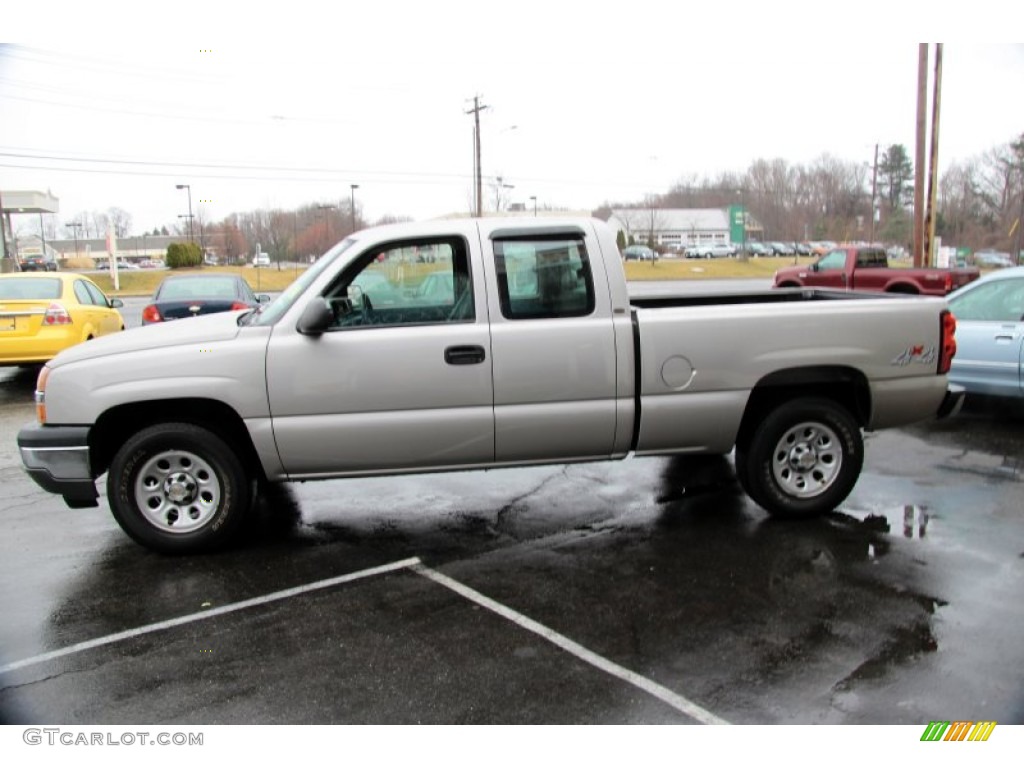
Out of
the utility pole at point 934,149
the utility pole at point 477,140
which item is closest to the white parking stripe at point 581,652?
the utility pole at point 934,149

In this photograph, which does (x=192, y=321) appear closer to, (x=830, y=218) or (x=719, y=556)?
(x=719, y=556)

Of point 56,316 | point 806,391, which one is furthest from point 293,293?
point 56,316

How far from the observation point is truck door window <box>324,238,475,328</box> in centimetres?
490

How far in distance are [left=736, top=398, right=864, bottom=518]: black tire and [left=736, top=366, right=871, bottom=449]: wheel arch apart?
10 cm

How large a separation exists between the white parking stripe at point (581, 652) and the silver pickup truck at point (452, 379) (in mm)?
855

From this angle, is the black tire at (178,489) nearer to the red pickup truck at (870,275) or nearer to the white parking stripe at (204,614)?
the white parking stripe at (204,614)

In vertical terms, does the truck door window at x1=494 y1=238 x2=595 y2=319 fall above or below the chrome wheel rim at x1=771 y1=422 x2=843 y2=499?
above

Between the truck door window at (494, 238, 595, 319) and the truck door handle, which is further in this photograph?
the truck door window at (494, 238, 595, 319)

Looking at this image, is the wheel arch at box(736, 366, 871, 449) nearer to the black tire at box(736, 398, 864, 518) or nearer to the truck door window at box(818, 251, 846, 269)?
the black tire at box(736, 398, 864, 518)

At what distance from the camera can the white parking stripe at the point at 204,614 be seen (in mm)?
3635

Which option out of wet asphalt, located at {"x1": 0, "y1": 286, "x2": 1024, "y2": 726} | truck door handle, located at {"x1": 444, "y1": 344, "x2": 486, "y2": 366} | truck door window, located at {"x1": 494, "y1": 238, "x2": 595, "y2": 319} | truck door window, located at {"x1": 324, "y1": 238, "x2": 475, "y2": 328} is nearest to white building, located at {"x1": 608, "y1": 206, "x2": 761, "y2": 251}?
wet asphalt, located at {"x1": 0, "y1": 286, "x2": 1024, "y2": 726}

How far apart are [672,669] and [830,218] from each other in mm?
75937

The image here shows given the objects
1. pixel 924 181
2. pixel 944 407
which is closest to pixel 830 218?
pixel 924 181

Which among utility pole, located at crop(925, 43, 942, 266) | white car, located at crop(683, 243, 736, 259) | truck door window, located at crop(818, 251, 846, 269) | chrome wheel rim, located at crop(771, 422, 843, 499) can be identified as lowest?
chrome wheel rim, located at crop(771, 422, 843, 499)
